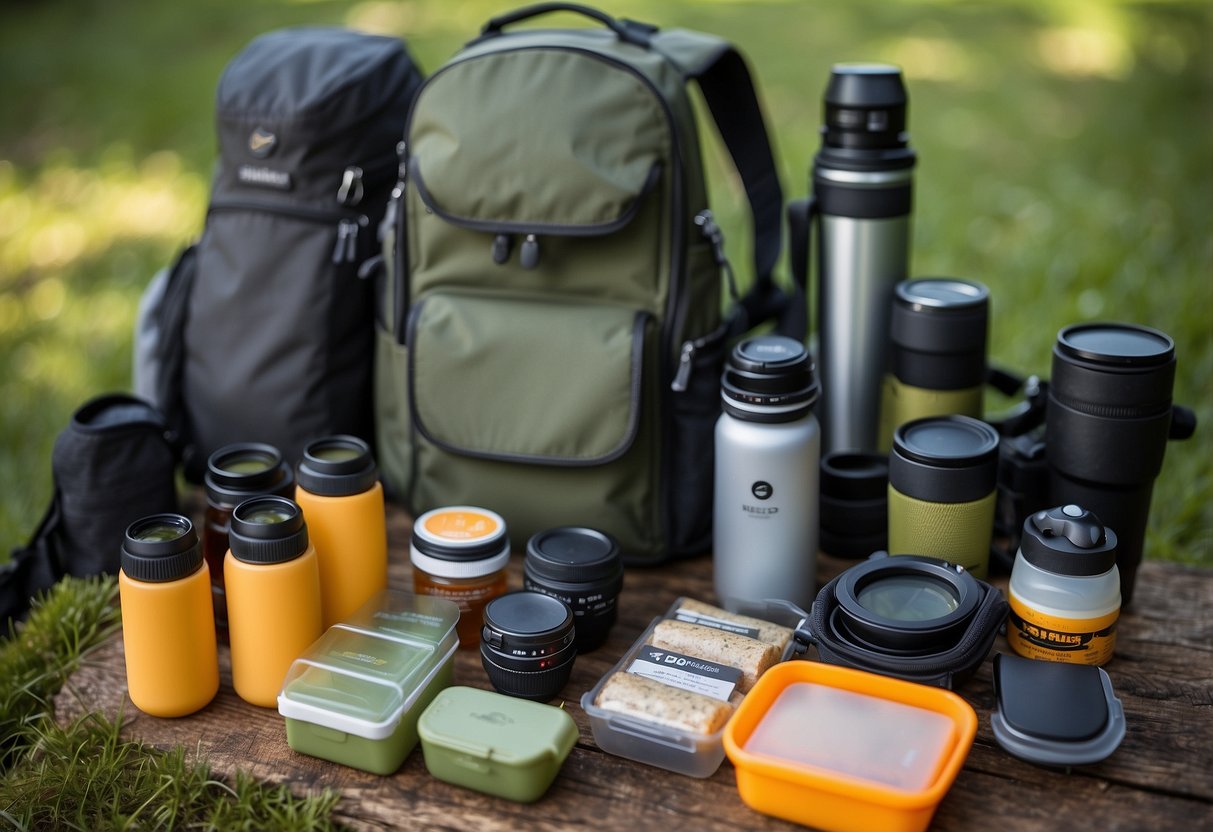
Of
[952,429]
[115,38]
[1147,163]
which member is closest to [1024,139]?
[1147,163]

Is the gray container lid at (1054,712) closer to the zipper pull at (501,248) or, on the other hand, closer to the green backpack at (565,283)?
the green backpack at (565,283)

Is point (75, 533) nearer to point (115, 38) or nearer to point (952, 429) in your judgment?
point (952, 429)

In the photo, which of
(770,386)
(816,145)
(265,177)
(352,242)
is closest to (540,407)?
(770,386)

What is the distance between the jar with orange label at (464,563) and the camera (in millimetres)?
1979

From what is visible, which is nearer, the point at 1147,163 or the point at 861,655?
the point at 861,655

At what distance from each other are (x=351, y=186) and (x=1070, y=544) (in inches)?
61.5

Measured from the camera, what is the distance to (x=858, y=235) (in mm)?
2330

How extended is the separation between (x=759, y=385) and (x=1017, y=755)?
0.71 metres

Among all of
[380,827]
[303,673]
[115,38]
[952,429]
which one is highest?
[115,38]

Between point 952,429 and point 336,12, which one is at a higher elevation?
point 336,12

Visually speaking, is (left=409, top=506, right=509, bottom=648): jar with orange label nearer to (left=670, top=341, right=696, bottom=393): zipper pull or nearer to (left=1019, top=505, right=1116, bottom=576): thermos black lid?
(left=670, top=341, right=696, bottom=393): zipper pull

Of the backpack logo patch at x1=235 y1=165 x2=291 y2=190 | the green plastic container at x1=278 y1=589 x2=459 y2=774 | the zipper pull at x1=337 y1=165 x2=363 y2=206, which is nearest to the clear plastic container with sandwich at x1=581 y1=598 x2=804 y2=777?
the green plastic container at x1=278 y1=589 x2=459 y2=774

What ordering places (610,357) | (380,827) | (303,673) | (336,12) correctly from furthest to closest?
→ 1. (336,12)
2. (610,357)
3. (303,673)
4. (380,827)

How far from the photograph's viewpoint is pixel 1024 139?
17.2 ft
